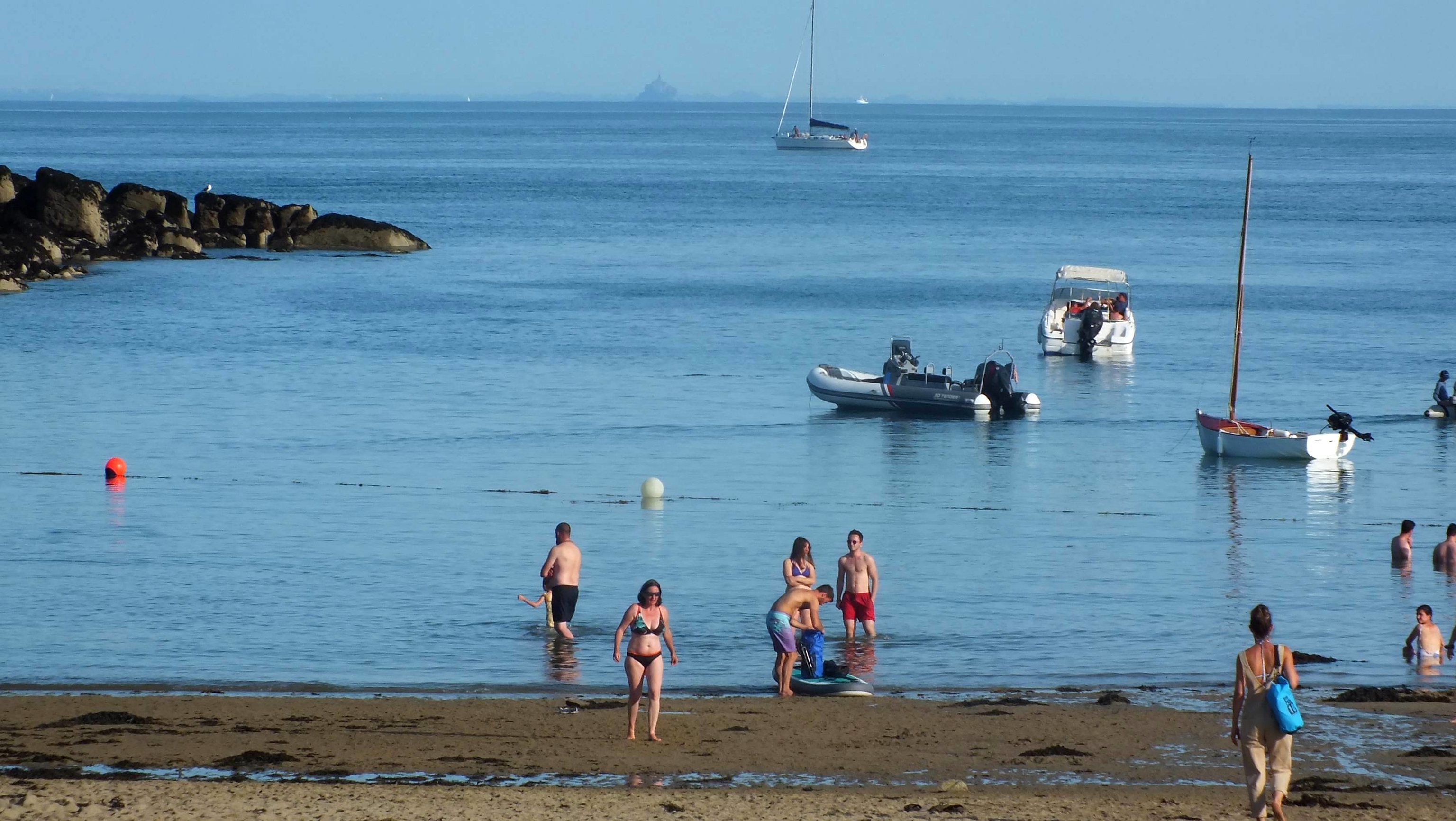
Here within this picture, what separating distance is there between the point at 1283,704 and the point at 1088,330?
1452 inches

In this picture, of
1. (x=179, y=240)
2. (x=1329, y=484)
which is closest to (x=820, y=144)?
(x=179, y=240)

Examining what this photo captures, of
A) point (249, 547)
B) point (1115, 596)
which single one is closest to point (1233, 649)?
point (1115, 596)

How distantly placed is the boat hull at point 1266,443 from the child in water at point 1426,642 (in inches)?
575

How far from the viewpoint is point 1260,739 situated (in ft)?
31.3

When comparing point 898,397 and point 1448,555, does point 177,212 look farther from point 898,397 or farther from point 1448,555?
point 1448,555

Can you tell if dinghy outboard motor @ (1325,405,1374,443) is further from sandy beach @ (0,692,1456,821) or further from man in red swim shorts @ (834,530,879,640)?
sandy beach @ (0,692,1456,821)

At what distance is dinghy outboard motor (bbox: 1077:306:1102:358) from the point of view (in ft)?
149

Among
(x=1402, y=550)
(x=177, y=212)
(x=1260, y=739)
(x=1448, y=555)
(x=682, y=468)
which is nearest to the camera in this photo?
(x=1260, y=739)

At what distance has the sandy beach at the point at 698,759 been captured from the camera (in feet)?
34.4

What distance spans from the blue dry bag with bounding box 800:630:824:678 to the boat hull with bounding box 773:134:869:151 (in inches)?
6833

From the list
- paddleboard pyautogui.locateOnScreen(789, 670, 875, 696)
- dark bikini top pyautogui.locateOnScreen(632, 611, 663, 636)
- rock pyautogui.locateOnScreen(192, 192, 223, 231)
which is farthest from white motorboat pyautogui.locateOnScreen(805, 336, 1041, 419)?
rock pyautogui.locateOnScreen(192, 192, 223, 231)

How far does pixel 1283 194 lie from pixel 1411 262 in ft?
151

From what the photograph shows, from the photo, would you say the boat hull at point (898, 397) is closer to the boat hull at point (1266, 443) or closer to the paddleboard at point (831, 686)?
the boat hull at point (1266, 443)

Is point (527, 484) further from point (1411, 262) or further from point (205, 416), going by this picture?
point (1411, 262)
